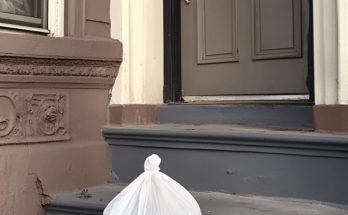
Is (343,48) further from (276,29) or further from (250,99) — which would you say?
(250,99)

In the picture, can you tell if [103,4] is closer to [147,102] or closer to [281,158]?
[147,102]

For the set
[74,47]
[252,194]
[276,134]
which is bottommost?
[252,194]

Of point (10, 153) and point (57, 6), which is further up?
point (57, 6)

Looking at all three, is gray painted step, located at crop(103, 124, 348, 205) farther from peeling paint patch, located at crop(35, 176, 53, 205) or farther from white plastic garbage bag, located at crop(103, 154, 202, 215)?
white plastic garbage bag, located at crop(103, 154, 202, 215)

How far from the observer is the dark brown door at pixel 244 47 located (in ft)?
10.2

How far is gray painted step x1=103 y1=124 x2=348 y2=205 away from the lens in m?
2.30

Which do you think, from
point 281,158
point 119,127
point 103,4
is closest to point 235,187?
point 281,158

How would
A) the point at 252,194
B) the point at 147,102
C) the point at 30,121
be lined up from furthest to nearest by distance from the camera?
the point at 147,102
the point at 30,121
the point at 252,194

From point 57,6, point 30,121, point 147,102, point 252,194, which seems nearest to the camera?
point 252,194

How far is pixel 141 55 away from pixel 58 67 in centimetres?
62

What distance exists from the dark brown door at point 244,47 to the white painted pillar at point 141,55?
0.26m

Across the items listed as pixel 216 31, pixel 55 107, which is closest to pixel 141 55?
pixel 216 31

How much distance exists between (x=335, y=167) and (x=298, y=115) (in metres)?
0.55

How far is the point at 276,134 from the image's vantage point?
2.41 m
